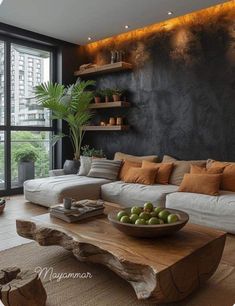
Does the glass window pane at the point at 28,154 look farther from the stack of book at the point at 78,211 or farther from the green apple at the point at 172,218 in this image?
the green apple at the point at 172,218

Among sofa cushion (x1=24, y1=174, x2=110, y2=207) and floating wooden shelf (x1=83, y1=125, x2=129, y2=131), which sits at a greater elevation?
A: floating wooden shelf (x1=83, y1=125, x2=129, y2=131)

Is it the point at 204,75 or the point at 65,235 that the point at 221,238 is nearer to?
the point at 65,235

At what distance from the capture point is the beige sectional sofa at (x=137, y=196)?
3.34 meters

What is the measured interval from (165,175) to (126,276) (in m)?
2.58

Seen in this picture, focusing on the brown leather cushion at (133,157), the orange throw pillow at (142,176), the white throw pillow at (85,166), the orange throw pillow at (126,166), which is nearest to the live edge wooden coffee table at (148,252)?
the orange throw pillow at (142,176)

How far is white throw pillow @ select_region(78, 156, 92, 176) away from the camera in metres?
5.11

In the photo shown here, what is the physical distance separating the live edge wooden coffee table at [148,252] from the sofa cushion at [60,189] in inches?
60.4

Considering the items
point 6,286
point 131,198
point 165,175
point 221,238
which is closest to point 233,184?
point 165,175

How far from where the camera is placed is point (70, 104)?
537cm

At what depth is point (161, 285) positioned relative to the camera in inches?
68.0

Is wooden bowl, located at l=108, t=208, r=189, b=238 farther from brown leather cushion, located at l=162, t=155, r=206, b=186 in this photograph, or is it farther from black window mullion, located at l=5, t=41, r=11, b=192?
black window mullion, located at l=5, t=41, r=11, b=192

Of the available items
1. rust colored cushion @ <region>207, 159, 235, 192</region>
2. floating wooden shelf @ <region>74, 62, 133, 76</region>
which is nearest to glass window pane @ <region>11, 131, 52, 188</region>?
floating wooden shelf @ <region>74, 62, 133, 76</region>

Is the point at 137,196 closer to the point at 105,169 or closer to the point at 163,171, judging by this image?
the point at 163,171

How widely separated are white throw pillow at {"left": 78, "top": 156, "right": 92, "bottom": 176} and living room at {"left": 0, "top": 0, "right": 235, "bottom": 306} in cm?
2
